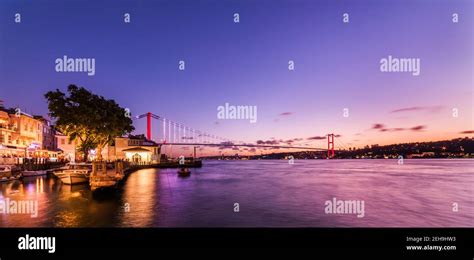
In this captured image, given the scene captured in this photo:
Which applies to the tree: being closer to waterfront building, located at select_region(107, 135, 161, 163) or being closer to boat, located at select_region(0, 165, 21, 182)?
boat, located at select_region(0, 165, 21, 182)

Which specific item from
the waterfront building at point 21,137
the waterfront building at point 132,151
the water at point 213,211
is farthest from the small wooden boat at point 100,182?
the waterfront building at point 132,151

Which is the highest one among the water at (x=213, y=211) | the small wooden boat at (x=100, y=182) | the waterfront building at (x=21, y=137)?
the waterfront building at (x=21, y=137)

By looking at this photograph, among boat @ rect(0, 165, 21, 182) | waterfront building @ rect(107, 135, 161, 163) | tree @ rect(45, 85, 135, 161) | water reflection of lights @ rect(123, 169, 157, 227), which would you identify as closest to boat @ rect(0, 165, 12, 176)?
boat @ rect(0, 165, 21, 182)

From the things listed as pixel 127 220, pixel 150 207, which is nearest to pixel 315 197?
pixel 150 207

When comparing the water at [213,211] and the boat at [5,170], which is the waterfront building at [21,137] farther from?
the water at [213,211]

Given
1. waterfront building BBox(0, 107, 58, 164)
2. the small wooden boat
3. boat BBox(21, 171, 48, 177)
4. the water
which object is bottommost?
the water

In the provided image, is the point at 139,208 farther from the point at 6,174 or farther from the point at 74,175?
the point at 6,174

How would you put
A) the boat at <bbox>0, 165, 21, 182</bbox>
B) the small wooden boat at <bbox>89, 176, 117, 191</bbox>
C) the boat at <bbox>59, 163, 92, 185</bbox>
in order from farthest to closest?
1. the boat at <bbox>0, 165, 21, 182</bbox>
2. the boat at <bbox>59, 163, 92, 185</bbox>
3. the small wooden boat at <bbox>89, 176, 117, 191</bbox>

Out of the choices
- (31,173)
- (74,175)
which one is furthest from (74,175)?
(31,173)
